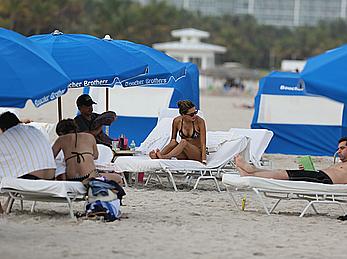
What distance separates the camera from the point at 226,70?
200 ft

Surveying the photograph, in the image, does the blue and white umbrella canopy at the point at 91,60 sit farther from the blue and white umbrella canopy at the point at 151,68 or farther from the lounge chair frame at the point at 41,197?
the lounge chair frame at the point at 41,197

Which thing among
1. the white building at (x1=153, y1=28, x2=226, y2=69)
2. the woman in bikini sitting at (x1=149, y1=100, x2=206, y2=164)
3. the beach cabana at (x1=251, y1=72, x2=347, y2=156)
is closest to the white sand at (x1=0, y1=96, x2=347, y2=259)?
the woman in bikini sitting at (x1=149, y1=100, x2=206, y2=164)

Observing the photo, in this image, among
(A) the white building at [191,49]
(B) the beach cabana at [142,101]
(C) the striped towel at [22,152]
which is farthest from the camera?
(A) the white building at [191,49]

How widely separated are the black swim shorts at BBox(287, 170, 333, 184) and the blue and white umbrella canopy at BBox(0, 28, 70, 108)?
8.32 ft

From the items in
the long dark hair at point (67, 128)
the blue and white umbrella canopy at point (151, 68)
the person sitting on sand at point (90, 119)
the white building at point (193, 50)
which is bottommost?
the white building at point (193, 50)

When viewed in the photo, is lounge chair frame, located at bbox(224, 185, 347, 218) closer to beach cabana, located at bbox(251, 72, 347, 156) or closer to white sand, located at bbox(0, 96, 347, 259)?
white sand, located at bbox(0, 96, 347, 259)

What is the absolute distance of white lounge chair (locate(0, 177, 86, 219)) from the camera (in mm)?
7594

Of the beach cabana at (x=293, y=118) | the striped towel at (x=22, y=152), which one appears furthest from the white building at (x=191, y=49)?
the striped towel at (x=22, y=152)

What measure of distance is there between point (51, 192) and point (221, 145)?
11.8 ft

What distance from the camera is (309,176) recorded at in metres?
8.69

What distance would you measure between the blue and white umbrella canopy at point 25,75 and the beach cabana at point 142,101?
6.86 meters

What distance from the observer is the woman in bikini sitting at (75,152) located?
26.9 ft

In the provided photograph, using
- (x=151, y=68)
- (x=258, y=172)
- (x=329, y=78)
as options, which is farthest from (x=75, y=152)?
(x=151, y=68)

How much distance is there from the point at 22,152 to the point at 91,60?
242 centimetres
